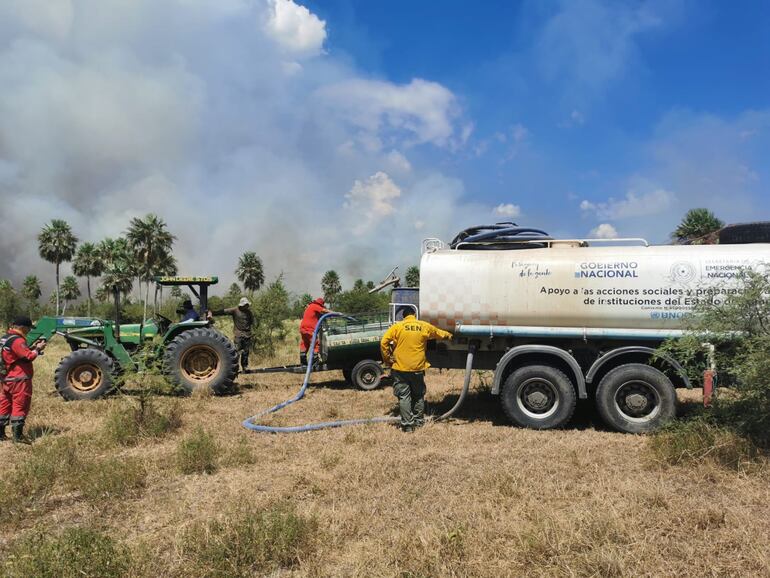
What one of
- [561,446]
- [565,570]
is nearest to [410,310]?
[561,446]

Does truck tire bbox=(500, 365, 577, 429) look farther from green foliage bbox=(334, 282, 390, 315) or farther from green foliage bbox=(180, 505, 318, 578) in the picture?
green foliage bbox=(334, 282, 390, 315)

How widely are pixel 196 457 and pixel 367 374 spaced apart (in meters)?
5.49

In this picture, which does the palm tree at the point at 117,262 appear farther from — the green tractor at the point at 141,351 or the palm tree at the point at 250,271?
the green tractor at the point at 141,351

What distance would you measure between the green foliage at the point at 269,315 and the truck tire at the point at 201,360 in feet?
23.7

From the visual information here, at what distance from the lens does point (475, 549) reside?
11.8 feet

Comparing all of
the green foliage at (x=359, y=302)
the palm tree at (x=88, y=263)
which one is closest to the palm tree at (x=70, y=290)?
the palm tree at (x=88, y=263)

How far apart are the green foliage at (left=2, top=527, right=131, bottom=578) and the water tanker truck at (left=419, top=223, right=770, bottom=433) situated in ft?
17.6

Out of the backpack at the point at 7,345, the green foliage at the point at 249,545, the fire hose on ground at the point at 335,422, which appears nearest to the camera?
the green foliage at the point at 249,545

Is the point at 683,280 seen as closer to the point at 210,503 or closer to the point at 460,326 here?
the point at 460,326

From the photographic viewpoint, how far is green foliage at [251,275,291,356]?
17.3 meters

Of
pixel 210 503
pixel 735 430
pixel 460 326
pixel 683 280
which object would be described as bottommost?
pixel 210 503

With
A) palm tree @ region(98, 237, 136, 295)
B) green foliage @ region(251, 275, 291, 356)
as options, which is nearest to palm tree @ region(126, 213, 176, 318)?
palm tree @ region(98, 237, 136, 295)

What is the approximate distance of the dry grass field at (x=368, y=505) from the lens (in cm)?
347

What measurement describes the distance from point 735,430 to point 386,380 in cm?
707
